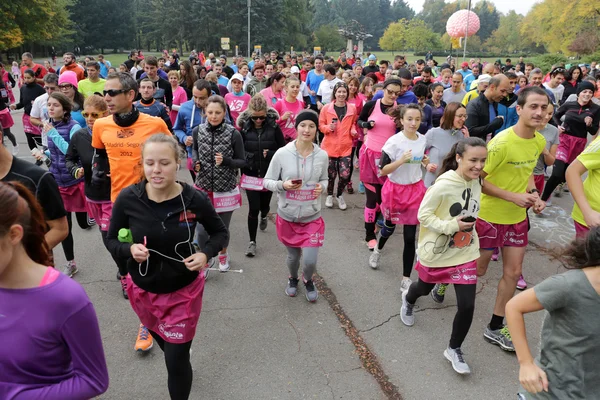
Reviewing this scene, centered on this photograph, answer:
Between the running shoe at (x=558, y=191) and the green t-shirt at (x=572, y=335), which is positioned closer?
the green t-shirt at (x=572, y=335)

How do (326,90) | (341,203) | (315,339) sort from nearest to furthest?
(315,339)
(341,203)
(326,90)

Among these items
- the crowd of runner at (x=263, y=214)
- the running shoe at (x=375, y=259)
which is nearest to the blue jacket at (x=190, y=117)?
the crowd of runner at (x=263, y=214)

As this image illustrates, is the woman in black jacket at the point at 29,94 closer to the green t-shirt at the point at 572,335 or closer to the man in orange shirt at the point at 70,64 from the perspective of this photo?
the man in orange shirt at the point at 70,64

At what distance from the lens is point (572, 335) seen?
2.01 m

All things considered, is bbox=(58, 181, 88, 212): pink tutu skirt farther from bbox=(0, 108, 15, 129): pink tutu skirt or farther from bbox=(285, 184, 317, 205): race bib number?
bbox=(0, 108, 15, 129): pink tutu skirt

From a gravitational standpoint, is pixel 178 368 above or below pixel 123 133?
below

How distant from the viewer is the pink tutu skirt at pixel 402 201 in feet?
16.1

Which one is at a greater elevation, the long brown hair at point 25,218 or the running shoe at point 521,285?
the long brown hair at point 25,218

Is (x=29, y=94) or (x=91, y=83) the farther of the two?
(x=29, y=94)

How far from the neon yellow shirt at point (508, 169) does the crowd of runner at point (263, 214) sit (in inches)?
0.5

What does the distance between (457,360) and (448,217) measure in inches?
45.5

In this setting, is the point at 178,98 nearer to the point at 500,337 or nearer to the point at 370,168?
the point at 370,168

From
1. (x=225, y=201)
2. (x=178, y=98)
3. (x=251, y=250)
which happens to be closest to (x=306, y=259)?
(x=225, y=201)

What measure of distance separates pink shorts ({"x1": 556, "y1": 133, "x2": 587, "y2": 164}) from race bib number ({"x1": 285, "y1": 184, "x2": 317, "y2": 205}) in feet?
17.7
